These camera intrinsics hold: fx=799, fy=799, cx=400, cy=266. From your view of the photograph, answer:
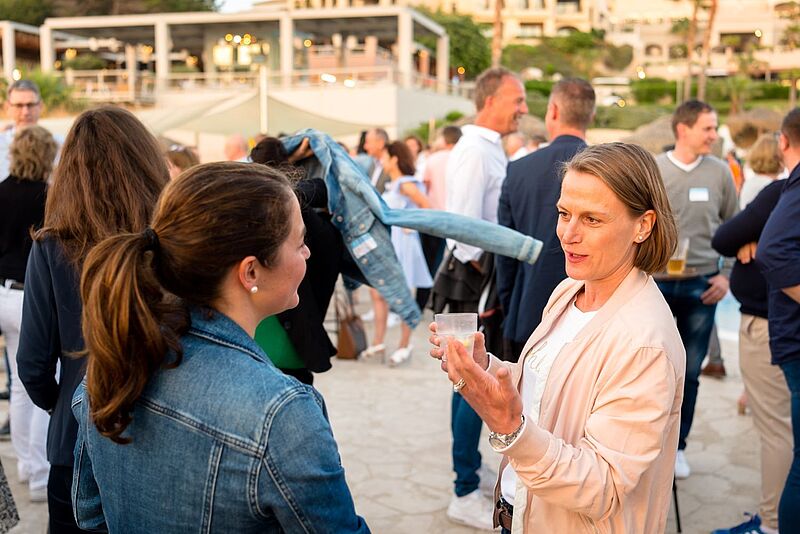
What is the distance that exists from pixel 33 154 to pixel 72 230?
1.85 meters

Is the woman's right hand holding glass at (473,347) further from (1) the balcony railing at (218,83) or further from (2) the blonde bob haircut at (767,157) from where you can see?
(1) the balcony railing at (218,83)

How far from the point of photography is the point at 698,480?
15.8 feet

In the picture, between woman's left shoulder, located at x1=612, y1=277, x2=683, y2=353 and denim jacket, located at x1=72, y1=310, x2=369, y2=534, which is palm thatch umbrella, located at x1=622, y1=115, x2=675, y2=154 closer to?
woman's left shoulder, located at x1=612, y1=277, x2=683, y2=353

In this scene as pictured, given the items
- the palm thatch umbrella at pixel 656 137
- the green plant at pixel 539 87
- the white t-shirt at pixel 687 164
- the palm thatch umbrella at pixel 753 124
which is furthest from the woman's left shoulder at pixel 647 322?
the green plant at pixel 539 87

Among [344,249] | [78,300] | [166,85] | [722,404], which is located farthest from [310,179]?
[166,85]

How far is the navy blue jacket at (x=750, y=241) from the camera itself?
385 cm

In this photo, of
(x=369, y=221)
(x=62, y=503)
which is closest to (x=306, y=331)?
(x=369, y=221)

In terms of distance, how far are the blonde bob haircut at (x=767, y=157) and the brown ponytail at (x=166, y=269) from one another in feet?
14.8

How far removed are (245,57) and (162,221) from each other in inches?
1551

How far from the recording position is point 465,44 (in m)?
52.2

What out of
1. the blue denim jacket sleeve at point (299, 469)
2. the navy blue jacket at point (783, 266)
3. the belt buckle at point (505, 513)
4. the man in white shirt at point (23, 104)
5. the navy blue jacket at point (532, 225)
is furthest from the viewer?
the man in white shirt at point (23, 104)

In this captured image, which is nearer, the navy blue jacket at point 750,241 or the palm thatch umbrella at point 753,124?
the navy blue jacket at point 750,241

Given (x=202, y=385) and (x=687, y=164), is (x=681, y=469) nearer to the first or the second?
(x=687, y=164)

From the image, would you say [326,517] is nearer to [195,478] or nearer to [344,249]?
[195,478]
